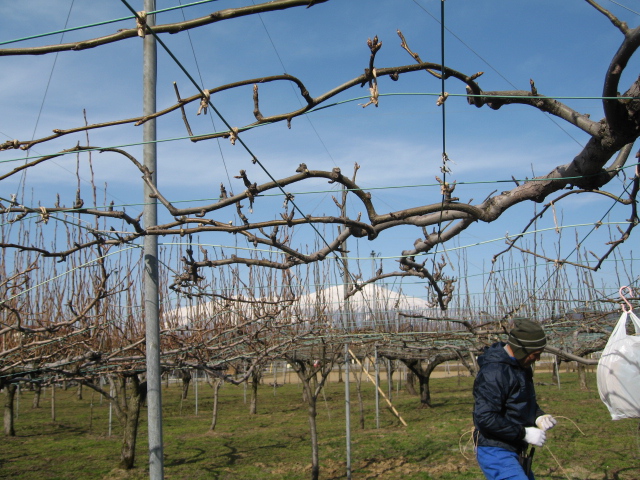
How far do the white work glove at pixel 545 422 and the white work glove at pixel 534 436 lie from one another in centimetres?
9

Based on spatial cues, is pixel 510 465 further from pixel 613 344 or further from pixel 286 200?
pixel 286 200

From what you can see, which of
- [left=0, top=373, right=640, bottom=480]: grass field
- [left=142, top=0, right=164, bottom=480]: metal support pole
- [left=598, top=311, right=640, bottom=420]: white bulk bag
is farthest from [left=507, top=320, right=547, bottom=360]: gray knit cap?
[left=0, top=373, right=640, bottom=480]: grass field

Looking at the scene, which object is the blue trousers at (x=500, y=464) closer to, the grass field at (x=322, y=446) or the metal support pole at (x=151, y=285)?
the metal support pole at (x=151, y=285)

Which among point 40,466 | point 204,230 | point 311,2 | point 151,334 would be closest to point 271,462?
point 40,466

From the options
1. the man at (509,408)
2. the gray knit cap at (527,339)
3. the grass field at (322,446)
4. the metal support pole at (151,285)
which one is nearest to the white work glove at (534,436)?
the man at (509,408)

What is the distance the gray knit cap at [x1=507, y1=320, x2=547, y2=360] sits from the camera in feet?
9.84

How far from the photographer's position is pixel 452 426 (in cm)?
1276

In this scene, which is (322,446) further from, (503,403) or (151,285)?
(151,285)

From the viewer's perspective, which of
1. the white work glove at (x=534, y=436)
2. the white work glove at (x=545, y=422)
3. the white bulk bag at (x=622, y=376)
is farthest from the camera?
the white work glove at (x=545, y=422)

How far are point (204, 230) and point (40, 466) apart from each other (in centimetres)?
997

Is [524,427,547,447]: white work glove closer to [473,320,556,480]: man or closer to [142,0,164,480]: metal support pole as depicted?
[473,320,556,480]: man

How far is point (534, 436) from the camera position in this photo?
2998 millimetres

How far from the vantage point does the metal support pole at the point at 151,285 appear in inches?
121

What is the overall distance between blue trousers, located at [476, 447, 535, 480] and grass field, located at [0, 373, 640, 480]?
Result: 3.12m
